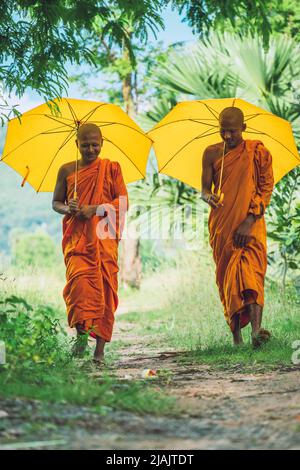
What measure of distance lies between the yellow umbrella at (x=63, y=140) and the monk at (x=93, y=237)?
2.43 feet

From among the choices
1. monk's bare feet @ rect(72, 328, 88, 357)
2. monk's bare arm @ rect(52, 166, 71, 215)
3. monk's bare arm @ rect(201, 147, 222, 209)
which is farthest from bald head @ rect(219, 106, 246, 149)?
monk's bare feet @ rect(72, 328, 88, 357)

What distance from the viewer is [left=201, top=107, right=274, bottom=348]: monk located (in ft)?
28.3

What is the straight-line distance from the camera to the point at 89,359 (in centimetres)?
811

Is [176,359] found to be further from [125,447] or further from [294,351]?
[125,447]

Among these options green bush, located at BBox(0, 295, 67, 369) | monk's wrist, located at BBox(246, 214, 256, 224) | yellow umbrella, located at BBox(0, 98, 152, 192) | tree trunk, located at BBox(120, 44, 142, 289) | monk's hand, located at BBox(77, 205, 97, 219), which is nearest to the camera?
green bush, located at BBox(0, 295, 67, 369)

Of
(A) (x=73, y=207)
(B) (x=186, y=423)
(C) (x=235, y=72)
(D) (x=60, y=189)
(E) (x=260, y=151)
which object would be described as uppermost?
(C) (x=235, y=72)

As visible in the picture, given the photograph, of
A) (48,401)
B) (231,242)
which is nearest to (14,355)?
(48,401)

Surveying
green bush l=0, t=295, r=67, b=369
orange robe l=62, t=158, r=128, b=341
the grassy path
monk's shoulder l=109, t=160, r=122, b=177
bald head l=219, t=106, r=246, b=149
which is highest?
bald head l=219, t=106, r=246, b=149

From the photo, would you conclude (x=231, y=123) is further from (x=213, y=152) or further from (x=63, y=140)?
(x=63, y=140)

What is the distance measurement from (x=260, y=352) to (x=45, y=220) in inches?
3659

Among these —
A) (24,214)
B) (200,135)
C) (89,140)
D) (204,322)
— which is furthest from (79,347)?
(24,214)

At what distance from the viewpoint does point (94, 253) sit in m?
8.29

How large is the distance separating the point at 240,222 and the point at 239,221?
0.01 meters

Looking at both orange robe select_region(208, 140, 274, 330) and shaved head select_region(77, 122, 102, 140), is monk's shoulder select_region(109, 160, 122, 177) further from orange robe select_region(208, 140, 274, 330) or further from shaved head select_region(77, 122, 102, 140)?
orange robe select_region(208, 140, 274, 330)
